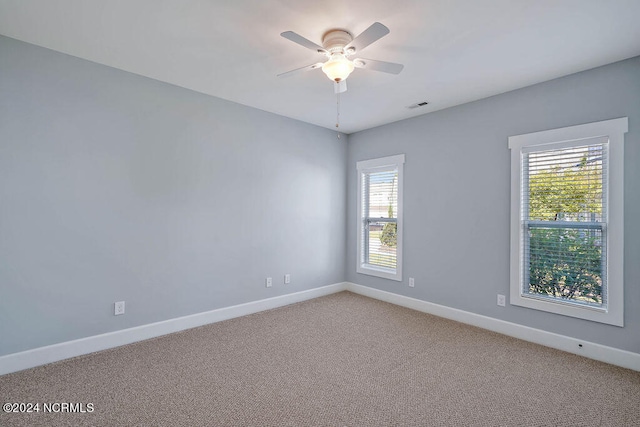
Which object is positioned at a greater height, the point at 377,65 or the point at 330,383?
the point at 377,65

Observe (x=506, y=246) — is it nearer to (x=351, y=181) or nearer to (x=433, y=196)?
(x=433, y=196)

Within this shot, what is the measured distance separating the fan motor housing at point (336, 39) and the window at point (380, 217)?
231 centimetres

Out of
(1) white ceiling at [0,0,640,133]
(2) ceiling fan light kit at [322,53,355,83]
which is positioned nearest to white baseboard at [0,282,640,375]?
(1) white ceiling at [0,0,640,133]

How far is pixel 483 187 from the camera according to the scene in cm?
348

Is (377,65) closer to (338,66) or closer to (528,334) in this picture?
(338,66)

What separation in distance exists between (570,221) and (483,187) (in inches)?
34.2

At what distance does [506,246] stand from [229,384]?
3041 millimetres

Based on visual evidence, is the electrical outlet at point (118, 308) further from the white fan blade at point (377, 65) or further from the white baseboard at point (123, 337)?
the white fan blade at point (377, 65)

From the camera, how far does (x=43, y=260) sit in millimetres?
2508

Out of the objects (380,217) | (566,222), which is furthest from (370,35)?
(380,217)

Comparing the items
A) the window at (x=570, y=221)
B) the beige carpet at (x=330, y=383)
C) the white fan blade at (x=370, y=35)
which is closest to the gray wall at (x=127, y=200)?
the beige carpet at (x=330, y=383)

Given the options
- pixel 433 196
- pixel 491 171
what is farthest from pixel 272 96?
pixel 491 171

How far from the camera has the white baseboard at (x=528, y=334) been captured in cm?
259

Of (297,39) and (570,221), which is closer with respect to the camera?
(297,39)
